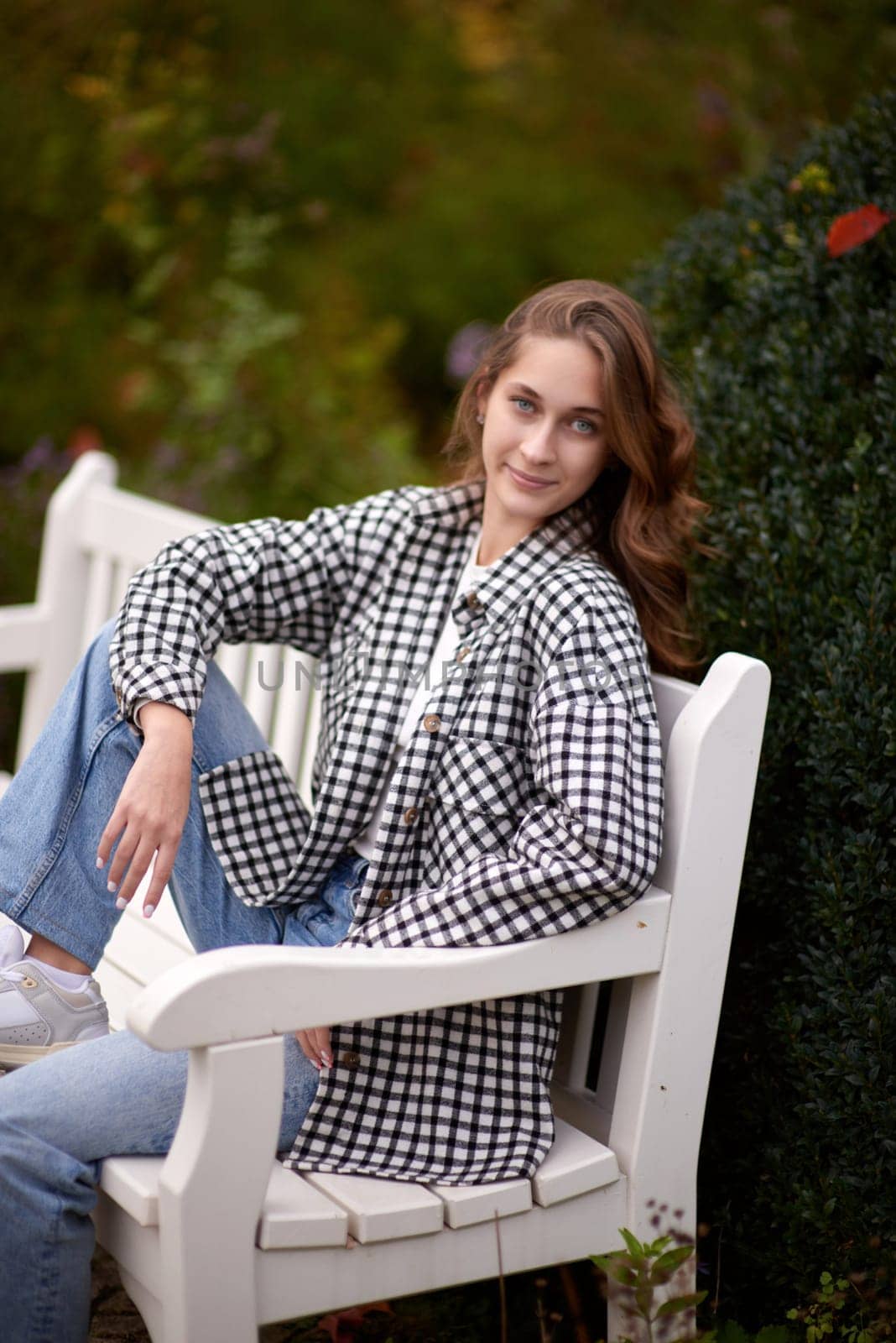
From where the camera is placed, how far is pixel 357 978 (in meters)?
1.84

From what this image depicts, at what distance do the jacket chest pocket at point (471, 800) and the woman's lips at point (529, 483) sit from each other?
447 mm

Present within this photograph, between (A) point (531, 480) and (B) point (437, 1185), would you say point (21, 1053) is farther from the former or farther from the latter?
(A) point (531, 480)

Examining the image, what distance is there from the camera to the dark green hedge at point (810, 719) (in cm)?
219

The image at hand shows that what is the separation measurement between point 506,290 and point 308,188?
1.12 metres

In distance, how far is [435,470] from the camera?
6453mm

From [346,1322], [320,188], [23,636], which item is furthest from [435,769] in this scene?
[320,188]

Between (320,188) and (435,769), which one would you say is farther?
(320,188)

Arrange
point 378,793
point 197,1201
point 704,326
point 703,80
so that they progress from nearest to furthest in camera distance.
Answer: point 197,1201, point 378,793, point 704,326, point 703,80

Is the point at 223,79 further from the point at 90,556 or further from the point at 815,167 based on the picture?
the point at 815,167

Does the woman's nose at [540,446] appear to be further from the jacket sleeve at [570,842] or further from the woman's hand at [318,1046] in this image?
the woman's hand at [318,1046]

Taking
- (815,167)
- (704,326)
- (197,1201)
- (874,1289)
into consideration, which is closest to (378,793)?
(197,1201)

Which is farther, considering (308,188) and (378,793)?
(308,188)

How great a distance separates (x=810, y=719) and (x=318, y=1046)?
97 centimetres

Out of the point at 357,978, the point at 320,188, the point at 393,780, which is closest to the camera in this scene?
the point at 357,978
